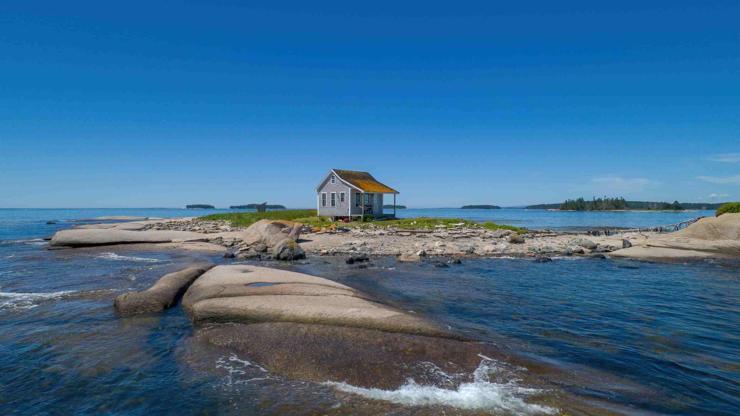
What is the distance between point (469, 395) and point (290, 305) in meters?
5.09

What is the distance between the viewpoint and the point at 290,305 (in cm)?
934

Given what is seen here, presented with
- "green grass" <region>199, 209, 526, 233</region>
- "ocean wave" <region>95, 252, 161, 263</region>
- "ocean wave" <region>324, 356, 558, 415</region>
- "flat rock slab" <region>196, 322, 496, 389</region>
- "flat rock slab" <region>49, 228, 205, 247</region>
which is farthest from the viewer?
"green grass" <region>199, 209, 526, 233</region>

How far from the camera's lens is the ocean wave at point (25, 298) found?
37.1 ft

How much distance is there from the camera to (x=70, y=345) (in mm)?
8109

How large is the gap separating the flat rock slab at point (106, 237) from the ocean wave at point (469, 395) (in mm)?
27277

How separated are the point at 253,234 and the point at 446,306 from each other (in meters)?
19.4

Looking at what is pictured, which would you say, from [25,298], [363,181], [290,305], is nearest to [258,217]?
[363,181]

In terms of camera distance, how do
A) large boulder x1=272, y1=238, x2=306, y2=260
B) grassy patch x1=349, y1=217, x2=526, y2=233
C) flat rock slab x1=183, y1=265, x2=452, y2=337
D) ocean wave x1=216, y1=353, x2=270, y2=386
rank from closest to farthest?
ocean wave x1=216, y1=353, x2=270, y2=386, flat rock slab x1=183, y1=265, x2=452, y2=337, large boulder x1=272, y1=238, x2=306, y2=260, grassy patch x1=349, y1=217, x2=526, y2=233

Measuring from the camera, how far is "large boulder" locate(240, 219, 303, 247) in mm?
25453

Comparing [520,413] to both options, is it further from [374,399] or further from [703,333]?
[703,333]

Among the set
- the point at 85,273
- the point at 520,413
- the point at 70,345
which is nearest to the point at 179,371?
the point at 70,345

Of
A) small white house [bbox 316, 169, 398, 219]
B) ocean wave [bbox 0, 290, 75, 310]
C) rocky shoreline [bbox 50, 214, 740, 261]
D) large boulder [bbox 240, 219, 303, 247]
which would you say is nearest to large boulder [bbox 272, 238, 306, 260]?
rocky shoreline [bbox 50, 214, 740, 261]

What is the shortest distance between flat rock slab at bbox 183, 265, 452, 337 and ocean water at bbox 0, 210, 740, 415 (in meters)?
0.89

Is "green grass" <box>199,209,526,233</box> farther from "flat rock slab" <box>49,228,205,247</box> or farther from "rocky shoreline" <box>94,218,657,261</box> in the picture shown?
"flat rock slab" <box>49,228,205,247</box>
